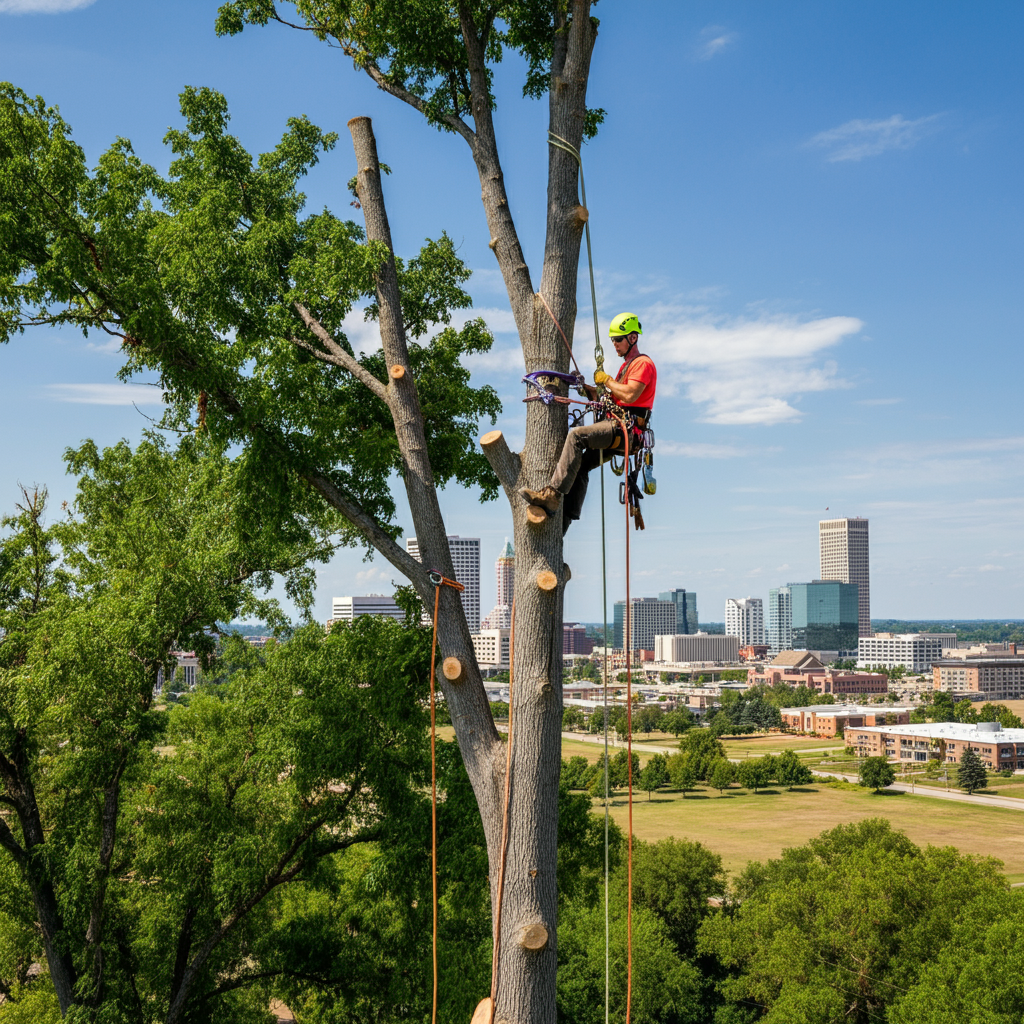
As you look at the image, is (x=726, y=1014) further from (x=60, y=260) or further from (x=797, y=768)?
(x=797, y=768)

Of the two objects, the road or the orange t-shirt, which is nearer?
the orange t-shirt

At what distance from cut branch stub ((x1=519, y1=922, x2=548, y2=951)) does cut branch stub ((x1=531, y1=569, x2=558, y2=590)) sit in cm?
155

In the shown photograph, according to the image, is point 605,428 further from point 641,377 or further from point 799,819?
point 799,819

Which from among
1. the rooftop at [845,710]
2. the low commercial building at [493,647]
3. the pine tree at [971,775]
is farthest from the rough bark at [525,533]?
the low commercial building at [493,647]

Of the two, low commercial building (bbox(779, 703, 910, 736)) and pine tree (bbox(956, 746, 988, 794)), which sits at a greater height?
pine tree (bbox(956, 746, 988, 794))

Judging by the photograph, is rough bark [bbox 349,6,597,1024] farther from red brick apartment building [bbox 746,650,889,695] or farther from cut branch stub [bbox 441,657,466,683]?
red brick apartment building [bbox 746,650,889,695]

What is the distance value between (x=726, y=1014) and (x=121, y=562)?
23.5 meters

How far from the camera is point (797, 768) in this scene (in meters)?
67.6

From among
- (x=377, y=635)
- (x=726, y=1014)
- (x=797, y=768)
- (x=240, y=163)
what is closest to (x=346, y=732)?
(x=377, y=635)

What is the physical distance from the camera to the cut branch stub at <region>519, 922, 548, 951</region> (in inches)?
142

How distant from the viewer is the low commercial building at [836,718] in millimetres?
101000

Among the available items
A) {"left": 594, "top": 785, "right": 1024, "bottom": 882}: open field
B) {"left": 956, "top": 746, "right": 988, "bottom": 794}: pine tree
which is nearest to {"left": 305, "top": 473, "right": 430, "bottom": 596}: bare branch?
{"left": 594, "top": 785, "right": 1024, "bottom": 882}: open field

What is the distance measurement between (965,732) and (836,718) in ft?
70.9

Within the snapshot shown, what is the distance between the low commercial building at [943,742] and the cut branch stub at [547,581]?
85.9 m
